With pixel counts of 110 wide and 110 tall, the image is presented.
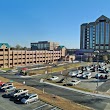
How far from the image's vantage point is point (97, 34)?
162 m

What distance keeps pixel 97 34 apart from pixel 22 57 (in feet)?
283

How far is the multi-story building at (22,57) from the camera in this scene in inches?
3513

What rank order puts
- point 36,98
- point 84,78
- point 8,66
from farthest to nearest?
point 8,66
point 84,78
point 36,98

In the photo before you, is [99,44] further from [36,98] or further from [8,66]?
[36,98]

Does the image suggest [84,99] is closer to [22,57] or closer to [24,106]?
[24,106]

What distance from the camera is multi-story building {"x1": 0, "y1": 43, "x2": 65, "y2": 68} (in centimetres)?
8923

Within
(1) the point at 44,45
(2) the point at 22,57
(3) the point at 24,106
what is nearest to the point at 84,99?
(3) the point at 24,106

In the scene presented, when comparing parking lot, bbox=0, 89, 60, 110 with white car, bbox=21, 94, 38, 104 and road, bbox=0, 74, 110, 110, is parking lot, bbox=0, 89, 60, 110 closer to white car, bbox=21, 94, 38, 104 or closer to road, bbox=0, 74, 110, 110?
white car, bbox=21, 94, 38, 104

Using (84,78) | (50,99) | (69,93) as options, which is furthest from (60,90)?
(84,78)

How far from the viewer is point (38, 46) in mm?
176125

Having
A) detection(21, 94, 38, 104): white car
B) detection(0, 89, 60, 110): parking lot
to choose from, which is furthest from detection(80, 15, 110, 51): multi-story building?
detection(0, 89, 60, 110): parking lot

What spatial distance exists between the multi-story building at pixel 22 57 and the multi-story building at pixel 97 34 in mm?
53116

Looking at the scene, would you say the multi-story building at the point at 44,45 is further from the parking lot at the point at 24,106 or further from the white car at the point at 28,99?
the parking lot at the point at 24,106

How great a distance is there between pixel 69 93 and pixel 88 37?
135m
